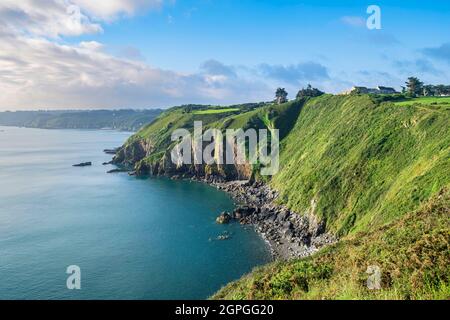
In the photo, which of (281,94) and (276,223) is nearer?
(276,223)

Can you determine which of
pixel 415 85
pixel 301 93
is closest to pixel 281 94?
pixel 301 93

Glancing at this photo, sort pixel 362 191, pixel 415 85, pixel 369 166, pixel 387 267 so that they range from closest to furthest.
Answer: pixel 387 267 < pixel 362 191 < pixel 369 166 < pixel 415 85

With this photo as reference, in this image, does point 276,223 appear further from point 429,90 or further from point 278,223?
point 429,90

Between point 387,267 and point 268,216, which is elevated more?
point 387,267

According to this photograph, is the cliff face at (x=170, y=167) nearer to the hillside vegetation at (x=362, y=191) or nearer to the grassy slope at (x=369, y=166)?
the hillside vegetation at (x=362, y=191)

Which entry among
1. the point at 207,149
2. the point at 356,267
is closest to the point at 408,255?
the point at 356,267
